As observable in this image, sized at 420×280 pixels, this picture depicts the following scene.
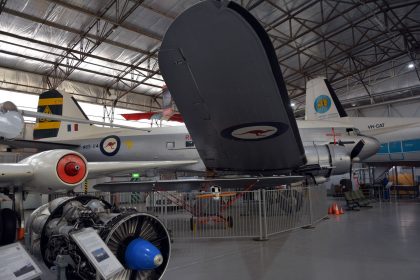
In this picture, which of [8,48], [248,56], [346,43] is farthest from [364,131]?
[8,48]

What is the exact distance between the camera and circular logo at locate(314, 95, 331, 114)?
13.2m

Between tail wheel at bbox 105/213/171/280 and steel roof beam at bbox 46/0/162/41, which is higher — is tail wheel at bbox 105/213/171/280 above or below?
below

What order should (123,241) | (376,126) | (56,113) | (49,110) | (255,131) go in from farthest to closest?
(376,126)
(56,113)
(49,110)
(255,131)
(123,241)

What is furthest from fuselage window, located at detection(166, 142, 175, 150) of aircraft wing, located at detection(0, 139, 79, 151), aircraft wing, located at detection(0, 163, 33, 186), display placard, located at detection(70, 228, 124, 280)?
display placard, located at detection(70, 228, 124, 280)

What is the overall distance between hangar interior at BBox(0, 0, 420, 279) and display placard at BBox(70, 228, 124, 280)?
0.47 ft

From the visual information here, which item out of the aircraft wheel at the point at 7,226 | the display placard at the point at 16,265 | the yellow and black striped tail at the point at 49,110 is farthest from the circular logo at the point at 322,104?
the display placard at the point at 16,265

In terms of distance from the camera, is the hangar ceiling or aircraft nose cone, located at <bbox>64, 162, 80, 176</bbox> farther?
the hangar ceiling

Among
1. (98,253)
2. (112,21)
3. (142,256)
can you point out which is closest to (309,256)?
(142,256)

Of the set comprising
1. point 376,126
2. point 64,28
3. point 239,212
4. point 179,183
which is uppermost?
point 64,28

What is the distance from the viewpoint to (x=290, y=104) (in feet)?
16.7

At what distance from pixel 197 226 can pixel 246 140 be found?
12.0 ft

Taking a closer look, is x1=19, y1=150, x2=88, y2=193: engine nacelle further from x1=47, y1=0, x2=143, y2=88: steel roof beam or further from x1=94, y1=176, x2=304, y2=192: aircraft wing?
x1=47, y1=0, x2=143, y2=88: steel roof beam

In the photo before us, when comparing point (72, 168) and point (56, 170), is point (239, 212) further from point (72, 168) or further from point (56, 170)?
point (56, 170)

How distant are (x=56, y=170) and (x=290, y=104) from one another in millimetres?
3821
